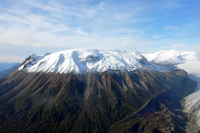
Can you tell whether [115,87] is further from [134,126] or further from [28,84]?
[28,84]

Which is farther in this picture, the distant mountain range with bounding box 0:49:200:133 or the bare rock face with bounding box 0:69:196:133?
the bare rock face with bounding box 0:69:196:133

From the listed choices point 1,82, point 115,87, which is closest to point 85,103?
point 115,87

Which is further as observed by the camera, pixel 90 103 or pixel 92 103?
pixel 92 103

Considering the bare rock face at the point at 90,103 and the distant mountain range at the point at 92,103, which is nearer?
the distant mountain range at the point at 92,103

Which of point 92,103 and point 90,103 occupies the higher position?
point 90,103

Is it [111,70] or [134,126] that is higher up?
[111,70]
